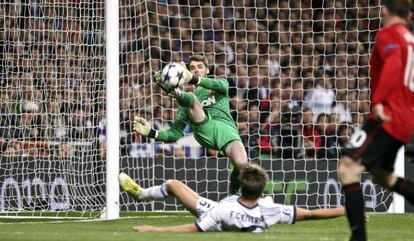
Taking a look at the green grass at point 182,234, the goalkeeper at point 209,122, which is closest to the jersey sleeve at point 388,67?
the green grass at point 182,234

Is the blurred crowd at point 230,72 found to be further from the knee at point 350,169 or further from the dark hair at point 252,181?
the knee at point 350,169

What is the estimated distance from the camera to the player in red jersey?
758 cm

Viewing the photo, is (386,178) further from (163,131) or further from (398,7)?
(163,131)

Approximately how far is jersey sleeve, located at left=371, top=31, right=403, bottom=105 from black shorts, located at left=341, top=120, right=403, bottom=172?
240 millimetres

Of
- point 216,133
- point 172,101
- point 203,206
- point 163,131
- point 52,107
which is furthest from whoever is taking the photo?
point 172,101

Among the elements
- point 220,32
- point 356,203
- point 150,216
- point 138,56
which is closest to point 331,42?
point 220,32

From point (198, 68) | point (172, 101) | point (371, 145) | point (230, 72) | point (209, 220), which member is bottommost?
point (209, 220)

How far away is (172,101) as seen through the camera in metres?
16.1

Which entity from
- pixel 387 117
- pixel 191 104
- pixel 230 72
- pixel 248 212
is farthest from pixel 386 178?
pixel 230 72

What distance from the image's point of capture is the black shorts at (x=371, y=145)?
761 cm

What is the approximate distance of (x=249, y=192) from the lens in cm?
872

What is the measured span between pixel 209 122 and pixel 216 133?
141mm

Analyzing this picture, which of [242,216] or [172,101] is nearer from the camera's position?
[242,216]

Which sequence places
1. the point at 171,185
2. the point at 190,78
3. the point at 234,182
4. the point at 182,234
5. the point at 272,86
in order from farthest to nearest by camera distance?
the point at 272,86
the point at 234,182
the point at 190,78
the point at 171,185
the point at 182,234
